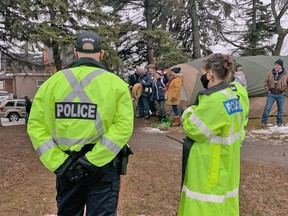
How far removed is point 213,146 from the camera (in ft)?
9.55

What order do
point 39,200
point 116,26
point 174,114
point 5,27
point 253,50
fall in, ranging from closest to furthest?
point 39,200, point 174,114, point 5,27, point 116,26, point 253,50

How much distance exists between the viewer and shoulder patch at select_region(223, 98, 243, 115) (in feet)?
9.45

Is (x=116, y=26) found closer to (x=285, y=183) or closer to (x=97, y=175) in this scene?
(x=285, y=183)

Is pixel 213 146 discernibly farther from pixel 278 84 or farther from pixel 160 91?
pixel 160 91

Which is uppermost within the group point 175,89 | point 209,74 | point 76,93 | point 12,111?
point 209,74

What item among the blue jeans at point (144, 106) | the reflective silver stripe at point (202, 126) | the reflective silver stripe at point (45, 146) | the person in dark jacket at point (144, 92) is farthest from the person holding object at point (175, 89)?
the reflective silver stripe at point (45, 146)

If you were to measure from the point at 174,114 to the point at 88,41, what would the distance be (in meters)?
8.39

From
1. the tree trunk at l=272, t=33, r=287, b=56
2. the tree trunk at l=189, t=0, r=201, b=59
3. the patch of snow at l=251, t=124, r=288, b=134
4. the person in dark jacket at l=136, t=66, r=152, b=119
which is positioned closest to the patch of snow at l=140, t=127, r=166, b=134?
the person in dark jacket at l=136, t=66, r=152, b=119

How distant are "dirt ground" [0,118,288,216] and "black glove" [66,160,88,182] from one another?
5.92 feet

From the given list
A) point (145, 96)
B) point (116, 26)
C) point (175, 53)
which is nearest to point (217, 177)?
point (145, 96)

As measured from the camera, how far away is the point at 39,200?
4512 mm

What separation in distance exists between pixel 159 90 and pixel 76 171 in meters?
8.98

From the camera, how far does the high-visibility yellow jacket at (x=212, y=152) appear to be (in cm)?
286

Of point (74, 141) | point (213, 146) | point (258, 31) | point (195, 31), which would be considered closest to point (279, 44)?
A: point (258, 31)
